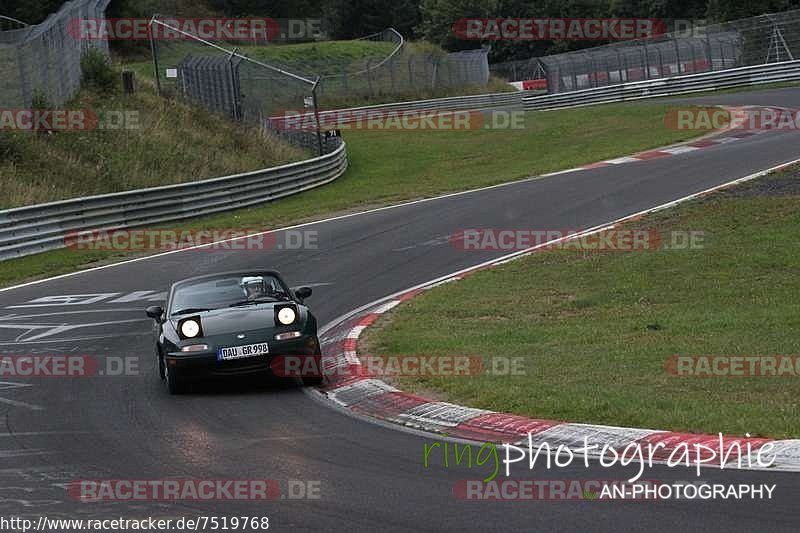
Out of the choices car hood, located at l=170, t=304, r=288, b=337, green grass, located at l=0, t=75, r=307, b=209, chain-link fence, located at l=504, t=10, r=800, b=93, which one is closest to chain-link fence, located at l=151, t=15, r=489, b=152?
green grass, located at l=0, t=75, r=307, b=209

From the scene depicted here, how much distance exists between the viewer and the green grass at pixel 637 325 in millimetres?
9500

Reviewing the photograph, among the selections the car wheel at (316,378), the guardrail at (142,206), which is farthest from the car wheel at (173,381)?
the guardrail at (142,206)

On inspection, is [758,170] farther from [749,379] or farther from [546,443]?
[546,443]

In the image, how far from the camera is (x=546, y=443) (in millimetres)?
8531

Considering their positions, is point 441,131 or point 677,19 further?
point 677,19

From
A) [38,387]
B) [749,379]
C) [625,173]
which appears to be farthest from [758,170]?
[38,387]

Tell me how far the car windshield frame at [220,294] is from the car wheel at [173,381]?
83cm

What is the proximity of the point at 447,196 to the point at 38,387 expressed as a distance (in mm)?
17569

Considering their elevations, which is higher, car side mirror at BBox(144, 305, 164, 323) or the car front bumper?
car side mirror at BBox(144, 305, 164, 323)

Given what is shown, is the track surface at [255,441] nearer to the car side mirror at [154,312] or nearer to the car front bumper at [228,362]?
the car front bumper at [228,362]

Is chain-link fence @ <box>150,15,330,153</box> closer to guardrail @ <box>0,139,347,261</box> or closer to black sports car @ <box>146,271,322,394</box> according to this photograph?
guardrail @ <box>0,139,347,261</box>

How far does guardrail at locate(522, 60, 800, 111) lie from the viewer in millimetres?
47625

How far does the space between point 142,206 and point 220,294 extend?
15.3m

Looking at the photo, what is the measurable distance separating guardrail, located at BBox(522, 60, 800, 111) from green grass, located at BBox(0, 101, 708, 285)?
2991 mm
